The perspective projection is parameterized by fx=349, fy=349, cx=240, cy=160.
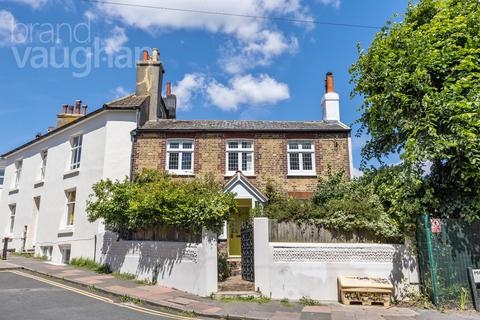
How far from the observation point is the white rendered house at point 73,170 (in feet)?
55.6

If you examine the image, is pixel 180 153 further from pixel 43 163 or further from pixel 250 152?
pixel 43 163

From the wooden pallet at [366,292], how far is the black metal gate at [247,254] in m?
2.65

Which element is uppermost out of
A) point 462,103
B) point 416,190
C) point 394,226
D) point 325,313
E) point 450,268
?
point 462,103

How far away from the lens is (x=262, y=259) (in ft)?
31.9

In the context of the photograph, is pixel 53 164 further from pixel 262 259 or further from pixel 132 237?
pixel 262 259

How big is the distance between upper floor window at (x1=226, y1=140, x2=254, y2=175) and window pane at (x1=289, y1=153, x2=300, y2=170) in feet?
6.65

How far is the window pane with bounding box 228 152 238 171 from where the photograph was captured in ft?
57.6

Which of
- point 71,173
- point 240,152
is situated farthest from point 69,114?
point 240,152

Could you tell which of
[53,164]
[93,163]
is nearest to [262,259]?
[93,163]

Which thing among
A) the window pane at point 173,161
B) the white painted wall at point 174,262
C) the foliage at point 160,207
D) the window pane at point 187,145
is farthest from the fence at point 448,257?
the window pane at point 173,161

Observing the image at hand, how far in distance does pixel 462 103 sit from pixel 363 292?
531 centimetres

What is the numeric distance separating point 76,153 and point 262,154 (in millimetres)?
10164

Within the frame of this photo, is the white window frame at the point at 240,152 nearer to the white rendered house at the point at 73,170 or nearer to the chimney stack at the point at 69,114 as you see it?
the white rendered house at the point at 73,170

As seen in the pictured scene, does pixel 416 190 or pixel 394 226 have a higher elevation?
pixel 416 190
